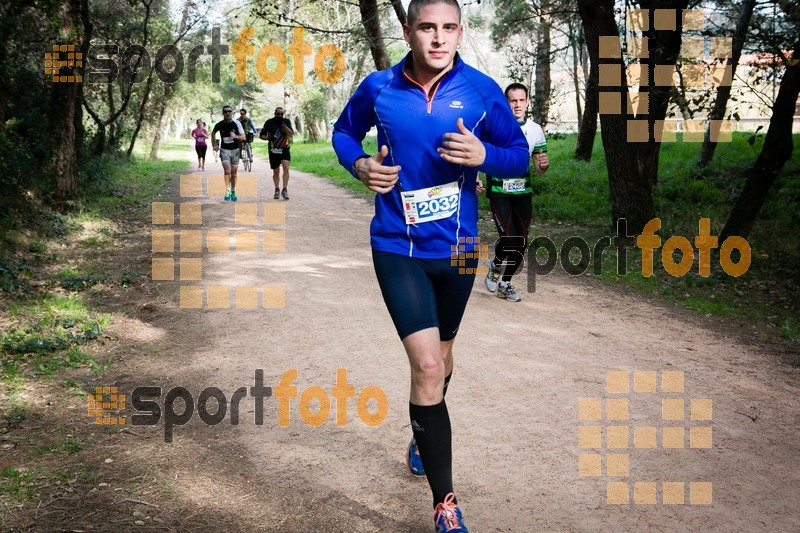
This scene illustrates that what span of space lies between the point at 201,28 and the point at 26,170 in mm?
21068

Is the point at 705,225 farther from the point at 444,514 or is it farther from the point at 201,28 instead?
the point at 201,28

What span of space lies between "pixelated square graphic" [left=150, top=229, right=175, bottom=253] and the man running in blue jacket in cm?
842

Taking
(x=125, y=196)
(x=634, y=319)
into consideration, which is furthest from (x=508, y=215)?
(x=125, y=196)

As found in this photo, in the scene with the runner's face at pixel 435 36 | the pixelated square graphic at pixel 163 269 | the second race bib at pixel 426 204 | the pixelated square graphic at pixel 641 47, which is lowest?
the pixelated square graphic at pixel 163 269

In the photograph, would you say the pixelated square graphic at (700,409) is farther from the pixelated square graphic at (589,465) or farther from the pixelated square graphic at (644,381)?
the pixelated square graphic at (589,465)

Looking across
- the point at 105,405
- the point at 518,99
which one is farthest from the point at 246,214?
the point at 105,405

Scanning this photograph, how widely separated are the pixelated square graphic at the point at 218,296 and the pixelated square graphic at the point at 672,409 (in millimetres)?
4798

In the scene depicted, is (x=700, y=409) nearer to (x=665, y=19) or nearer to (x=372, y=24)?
(x=665, y=19)

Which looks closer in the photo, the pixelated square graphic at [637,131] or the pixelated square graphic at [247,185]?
the pixelated square graphic at [637,131]

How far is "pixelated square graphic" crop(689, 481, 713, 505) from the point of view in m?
3.74

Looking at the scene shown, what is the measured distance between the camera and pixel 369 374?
570cm

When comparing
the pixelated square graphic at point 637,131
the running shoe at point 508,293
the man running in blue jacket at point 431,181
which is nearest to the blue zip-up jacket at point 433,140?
the man running in blue jacket at point 431,181

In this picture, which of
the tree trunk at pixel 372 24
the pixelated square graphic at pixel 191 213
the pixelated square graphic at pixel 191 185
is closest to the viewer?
the pixelated square graphic at pixel 191 213

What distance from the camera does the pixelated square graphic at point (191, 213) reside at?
563 inches
